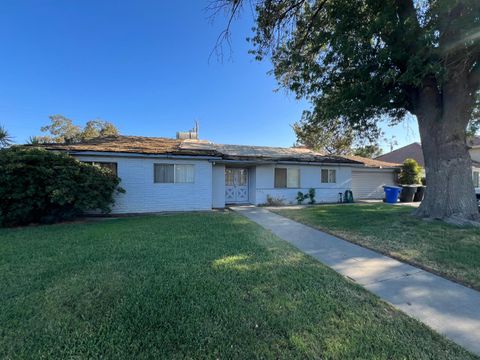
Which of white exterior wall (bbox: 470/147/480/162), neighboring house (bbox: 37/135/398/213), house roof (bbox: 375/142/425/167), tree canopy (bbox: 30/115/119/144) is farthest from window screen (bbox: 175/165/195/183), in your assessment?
white exterior wall (bbox: 470/147/480/162)

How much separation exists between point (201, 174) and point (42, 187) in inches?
246

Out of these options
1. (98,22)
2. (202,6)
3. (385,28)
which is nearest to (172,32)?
(98,22)

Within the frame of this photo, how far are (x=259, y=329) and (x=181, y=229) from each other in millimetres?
5060

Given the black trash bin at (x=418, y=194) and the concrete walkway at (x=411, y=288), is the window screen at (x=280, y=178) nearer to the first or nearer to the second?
the concrete walkway at (x=411, y=288)

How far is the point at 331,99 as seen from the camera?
28.4ft

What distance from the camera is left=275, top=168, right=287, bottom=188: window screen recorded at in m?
13.8

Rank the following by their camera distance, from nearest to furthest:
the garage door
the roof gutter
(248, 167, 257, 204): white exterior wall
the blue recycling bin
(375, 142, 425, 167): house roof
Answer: the roof gutter → (248, 167, 257, 204): white exterior wall → the blue recycling bin → the garage door → (375, 142, 425, 167): house roof

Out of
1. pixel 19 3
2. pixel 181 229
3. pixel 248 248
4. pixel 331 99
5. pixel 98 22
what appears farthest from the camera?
pixel 98 22

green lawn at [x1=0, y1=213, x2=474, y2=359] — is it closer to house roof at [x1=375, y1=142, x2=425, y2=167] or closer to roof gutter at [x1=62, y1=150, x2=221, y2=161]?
roof gutter at [x1=62, y1=150, x2=221, y2=161]

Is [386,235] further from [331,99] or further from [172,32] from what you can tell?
[172,32]

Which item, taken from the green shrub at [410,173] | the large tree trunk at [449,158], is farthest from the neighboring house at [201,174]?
the large tree trunk at [449,158]

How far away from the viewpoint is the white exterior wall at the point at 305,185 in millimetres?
13320

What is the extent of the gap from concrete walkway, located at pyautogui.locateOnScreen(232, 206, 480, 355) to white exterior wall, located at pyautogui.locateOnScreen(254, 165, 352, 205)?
7641mm

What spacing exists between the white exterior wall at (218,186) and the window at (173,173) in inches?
55.1
